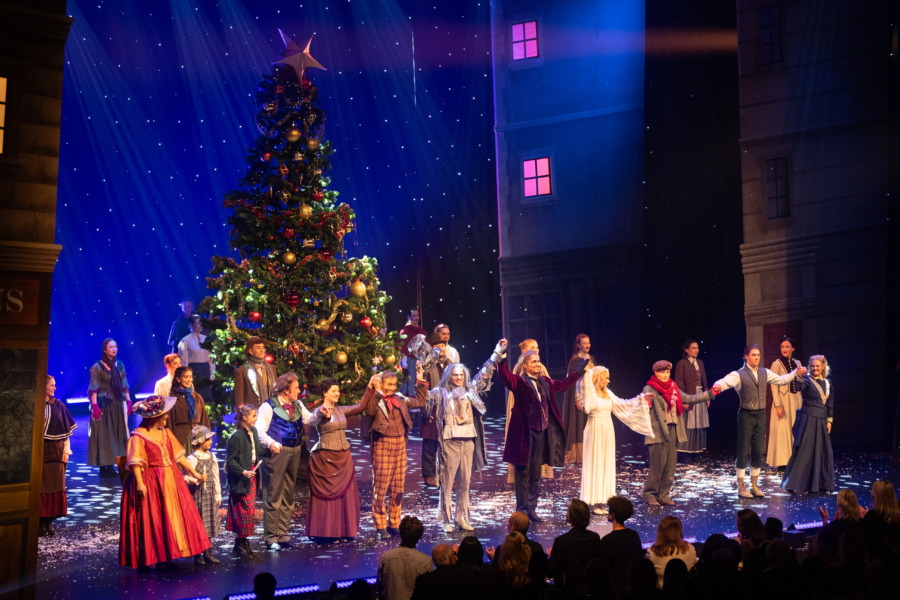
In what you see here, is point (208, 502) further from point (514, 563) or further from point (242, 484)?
point (514, 563)

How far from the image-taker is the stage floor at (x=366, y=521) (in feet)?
22.6

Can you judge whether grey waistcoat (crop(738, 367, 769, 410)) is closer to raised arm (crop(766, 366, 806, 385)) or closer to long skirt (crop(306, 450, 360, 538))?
raised arm (crop(766, 366, 806, 385))

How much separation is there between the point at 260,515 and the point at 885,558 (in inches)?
272

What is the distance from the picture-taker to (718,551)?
4875 millimetres

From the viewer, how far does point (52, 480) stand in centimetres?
845

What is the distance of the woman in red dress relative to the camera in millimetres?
7047

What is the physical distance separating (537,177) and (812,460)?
7288mm

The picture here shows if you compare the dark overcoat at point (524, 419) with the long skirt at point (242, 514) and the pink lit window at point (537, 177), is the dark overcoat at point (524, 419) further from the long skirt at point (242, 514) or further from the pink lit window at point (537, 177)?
→ the pink lit window at point (537, 177)

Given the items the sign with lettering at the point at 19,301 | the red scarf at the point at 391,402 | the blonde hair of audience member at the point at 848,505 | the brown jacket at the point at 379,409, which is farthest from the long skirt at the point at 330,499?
the blonde hair of audience member at the point at 848,505

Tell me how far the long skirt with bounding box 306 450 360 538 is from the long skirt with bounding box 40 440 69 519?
2.38 metres

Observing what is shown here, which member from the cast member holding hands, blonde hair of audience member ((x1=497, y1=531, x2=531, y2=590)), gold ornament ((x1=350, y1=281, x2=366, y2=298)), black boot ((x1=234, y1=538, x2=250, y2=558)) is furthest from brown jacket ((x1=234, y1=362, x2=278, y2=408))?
blonde hair of audience member ((x1=497, y1=531, x2=531, y2=590))

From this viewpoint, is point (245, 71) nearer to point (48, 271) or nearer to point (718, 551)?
point (48, 271)

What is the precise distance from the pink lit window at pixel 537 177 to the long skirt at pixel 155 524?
9.81 m

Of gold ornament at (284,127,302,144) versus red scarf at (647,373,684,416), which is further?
gold ornament at (284,127,302,144)
